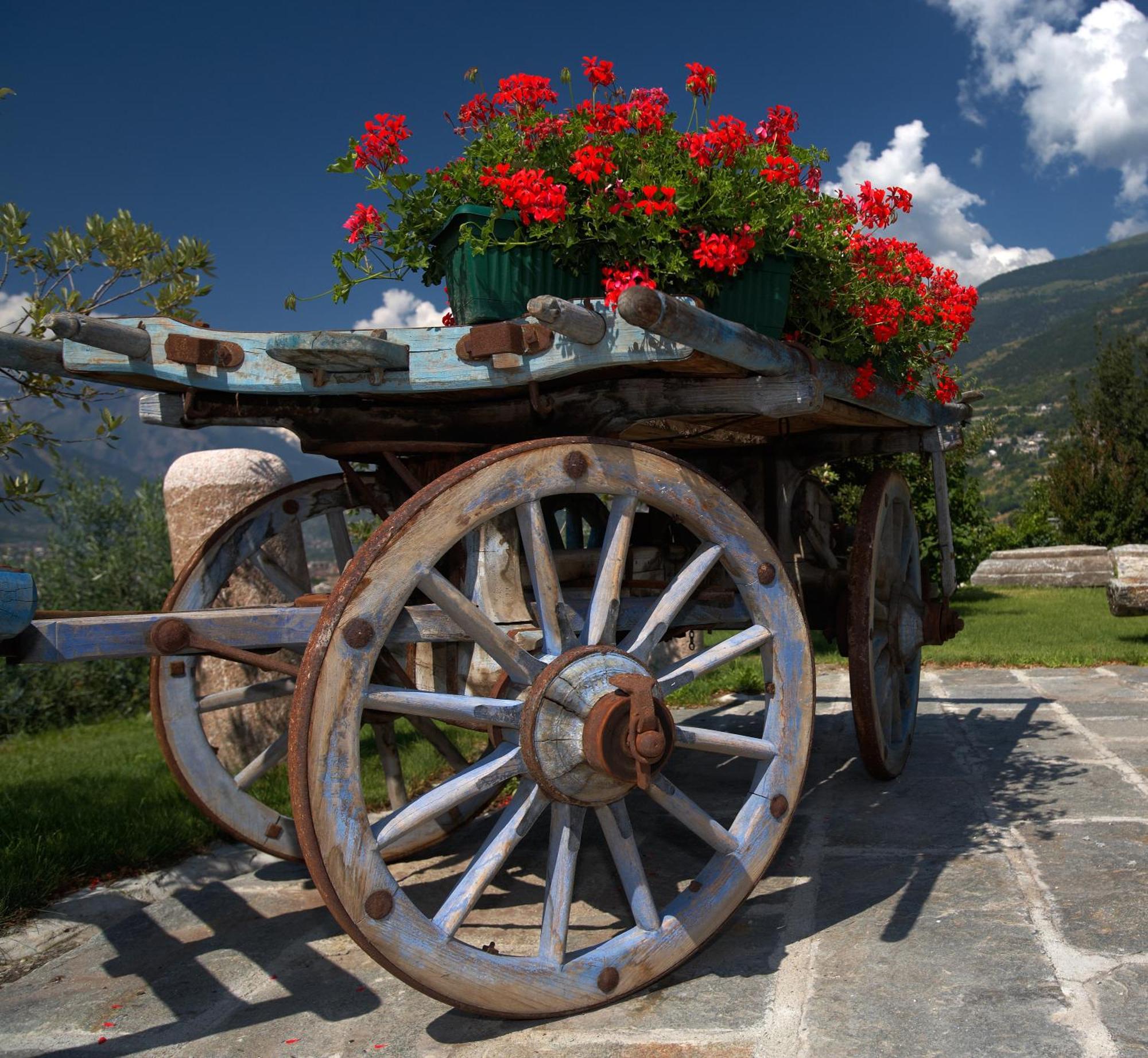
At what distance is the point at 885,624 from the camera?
14.7 ft

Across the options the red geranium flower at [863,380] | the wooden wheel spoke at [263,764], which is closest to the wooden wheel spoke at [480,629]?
the wooden wheel spoke at [263,764]

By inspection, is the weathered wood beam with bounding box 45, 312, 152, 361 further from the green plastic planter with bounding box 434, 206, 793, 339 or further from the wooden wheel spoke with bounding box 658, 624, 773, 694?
the wooden wheel spoke with bounding box 658, 624, 773, 694

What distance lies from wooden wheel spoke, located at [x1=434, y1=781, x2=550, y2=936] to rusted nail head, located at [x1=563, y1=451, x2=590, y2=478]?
78 cm

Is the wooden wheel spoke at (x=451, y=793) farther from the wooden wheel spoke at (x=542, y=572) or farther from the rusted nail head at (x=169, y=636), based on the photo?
the rusted nail head at (x=169, y=636)

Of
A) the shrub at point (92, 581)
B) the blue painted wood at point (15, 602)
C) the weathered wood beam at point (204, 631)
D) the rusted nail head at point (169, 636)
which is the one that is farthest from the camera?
the shrub at point (92, 581)

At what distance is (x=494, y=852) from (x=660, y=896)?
1.11 meters

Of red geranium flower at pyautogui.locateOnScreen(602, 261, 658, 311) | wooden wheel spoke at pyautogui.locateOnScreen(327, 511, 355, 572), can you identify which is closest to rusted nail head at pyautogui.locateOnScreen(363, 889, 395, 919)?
red geranium flower at pyautogui.locateOnScreen(602, 261, 658, 311)

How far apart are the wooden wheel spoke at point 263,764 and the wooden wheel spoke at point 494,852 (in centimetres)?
139

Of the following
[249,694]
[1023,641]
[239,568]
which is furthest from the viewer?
[1023,641]

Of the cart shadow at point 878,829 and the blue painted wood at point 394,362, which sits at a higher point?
the blue painted wood at point 394,362

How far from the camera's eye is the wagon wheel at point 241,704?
3496 mm

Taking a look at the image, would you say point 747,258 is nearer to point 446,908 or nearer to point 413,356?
point 413,356

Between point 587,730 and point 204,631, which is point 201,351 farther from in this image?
point 587,730

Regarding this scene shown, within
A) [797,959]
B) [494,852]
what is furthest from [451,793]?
[797,959]
